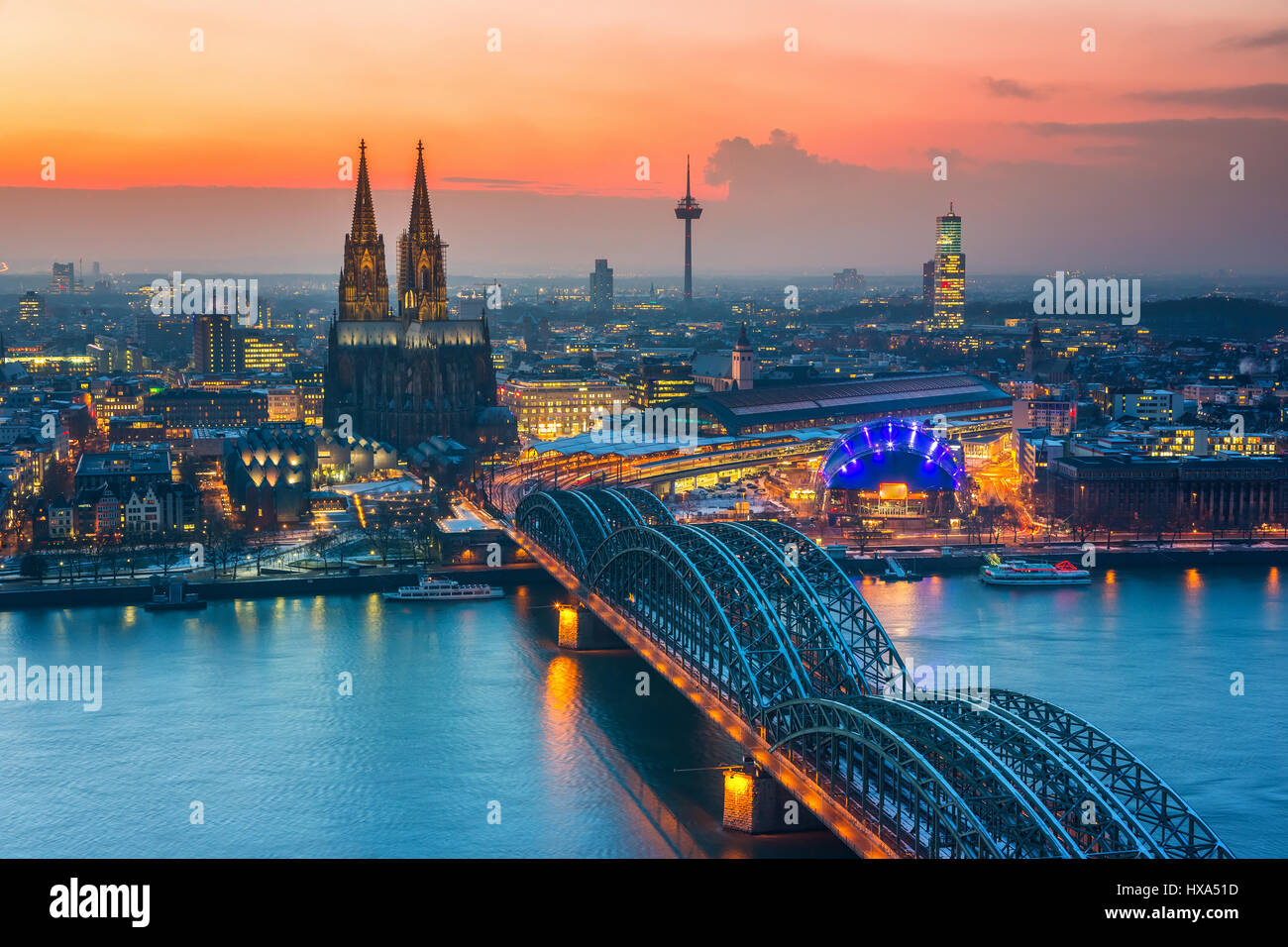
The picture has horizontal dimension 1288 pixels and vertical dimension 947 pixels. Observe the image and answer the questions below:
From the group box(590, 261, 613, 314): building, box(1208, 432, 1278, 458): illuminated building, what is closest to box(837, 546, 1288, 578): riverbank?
box(1208, 432, 1278, 458): illuminated building

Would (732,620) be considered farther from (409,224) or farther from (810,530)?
(409,224)

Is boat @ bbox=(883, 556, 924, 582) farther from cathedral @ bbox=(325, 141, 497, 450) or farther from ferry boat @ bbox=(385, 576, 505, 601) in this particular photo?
cathedral @ bbox=(325, 141, 497, 450)

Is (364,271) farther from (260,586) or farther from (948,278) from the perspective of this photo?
(948,278)

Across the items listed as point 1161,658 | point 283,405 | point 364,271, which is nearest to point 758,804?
point 1161,658

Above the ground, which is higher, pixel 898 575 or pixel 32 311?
pixel 32 311

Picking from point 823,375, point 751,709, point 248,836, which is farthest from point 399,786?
point 823,375
